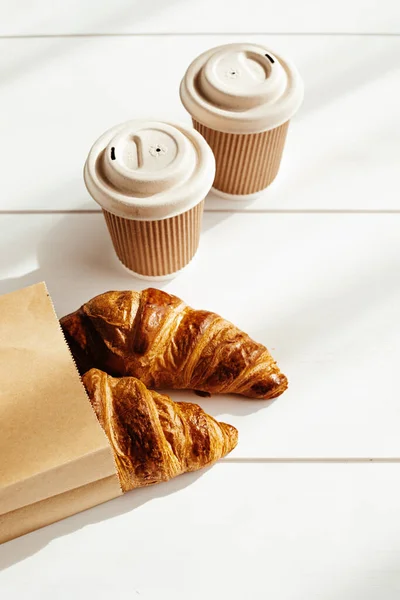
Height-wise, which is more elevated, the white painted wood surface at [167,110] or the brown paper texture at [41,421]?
the white painted wood surface at [167,110]

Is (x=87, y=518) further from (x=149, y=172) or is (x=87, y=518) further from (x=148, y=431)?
(x=149, y=172)

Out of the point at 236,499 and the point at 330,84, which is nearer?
the point at 236,499

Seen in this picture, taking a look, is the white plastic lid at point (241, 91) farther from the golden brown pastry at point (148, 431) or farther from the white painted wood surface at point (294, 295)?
the golden brown pastry at point (148, 431)

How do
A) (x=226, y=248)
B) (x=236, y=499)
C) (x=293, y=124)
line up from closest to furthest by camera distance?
(x=236, y=499) → (x=226, y=248) → (x=293, y=124)

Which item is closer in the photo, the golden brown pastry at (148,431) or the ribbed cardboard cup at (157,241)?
the golden brown pastry at (148,431)

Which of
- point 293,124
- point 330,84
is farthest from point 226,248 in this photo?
point 330,84

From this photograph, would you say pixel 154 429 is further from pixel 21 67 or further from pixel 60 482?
pixel 21 67

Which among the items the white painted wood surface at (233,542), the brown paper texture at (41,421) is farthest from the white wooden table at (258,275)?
the brown paper texture at (41,421)
